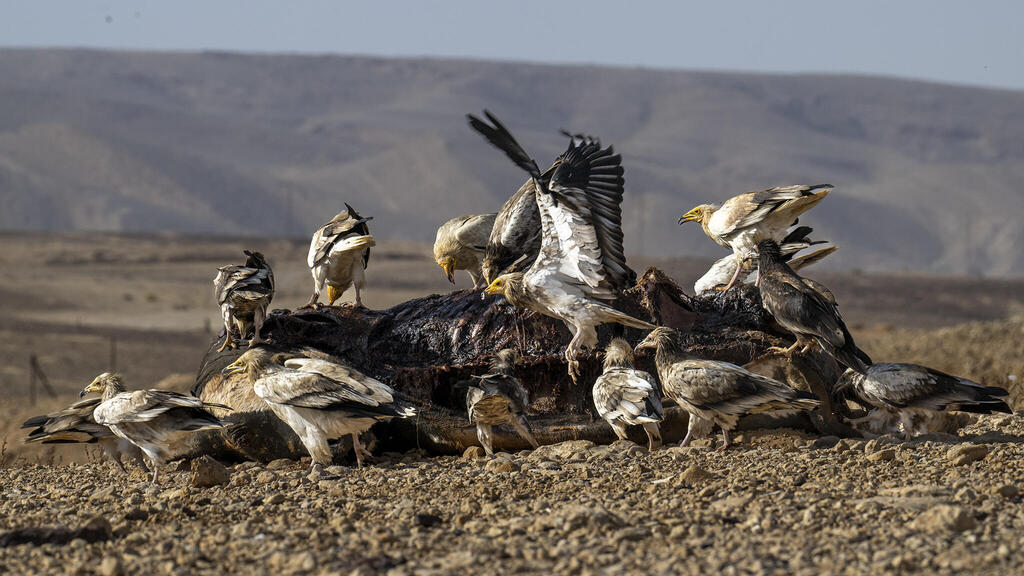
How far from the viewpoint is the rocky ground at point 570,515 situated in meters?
6.47

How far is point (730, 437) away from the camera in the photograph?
33.6ft

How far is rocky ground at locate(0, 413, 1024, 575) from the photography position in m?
6.47

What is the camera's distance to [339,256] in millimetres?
12203

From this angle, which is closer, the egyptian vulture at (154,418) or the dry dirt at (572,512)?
the dry dirt at (572,512)

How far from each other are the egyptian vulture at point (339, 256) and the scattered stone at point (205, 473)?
3.18 meters

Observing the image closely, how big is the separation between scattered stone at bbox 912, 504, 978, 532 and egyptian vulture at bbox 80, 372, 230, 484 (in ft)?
16.3

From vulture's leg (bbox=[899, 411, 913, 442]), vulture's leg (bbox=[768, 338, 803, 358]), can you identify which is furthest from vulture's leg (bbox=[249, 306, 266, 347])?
vulture's leg (bbox=[899, 411, 913, 442])

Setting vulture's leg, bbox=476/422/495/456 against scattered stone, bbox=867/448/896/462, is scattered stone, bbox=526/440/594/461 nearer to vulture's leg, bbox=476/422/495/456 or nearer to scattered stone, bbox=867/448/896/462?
vulture's leg, bbox=476/422/495/456

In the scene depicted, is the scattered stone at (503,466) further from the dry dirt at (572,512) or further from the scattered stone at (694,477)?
the scattered stone at (694,477)

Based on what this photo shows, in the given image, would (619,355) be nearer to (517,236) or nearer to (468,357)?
(468,357)

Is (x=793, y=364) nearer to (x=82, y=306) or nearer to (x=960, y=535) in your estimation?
(x=960, y=535)

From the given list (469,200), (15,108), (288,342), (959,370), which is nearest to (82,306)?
(959,370)

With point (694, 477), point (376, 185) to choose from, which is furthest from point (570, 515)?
point (376, 185)

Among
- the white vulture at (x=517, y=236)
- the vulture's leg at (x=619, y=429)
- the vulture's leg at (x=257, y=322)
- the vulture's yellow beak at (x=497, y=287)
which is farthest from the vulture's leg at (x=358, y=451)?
the white vulture at (x=517, y=236)
